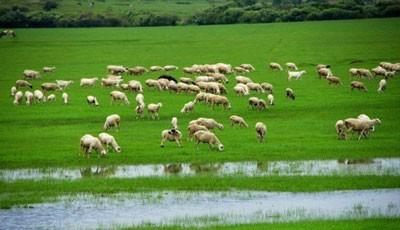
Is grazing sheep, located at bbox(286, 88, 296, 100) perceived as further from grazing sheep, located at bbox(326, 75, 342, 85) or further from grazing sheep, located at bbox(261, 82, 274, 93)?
grazing sheep, located at bbox(326, 75, 342, 85)

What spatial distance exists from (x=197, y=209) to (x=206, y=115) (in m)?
13.3

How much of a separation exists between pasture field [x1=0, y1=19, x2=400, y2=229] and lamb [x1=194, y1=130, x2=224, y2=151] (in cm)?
33

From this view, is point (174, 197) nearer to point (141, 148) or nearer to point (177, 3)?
point (141, 148)

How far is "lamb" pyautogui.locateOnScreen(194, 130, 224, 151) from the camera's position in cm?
2791

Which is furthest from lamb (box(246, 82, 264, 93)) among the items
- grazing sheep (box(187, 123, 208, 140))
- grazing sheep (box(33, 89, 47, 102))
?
grazing sheep (box(187, 123, 208, 140))

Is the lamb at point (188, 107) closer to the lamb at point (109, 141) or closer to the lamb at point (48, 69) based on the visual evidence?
the lamb at point (109, 141)

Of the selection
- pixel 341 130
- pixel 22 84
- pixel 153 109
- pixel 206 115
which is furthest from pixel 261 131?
pixel 22 84

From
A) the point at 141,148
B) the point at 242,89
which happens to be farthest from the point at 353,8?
the point at 141,148

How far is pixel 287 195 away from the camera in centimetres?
2278

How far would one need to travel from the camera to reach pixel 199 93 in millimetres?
37531

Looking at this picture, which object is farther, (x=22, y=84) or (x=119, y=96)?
(x=22, y=84)

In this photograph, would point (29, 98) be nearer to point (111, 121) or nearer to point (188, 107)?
point (188, 107)

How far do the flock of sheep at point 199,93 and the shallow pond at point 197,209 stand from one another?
5.02 m

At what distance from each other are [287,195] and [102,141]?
286 inches
